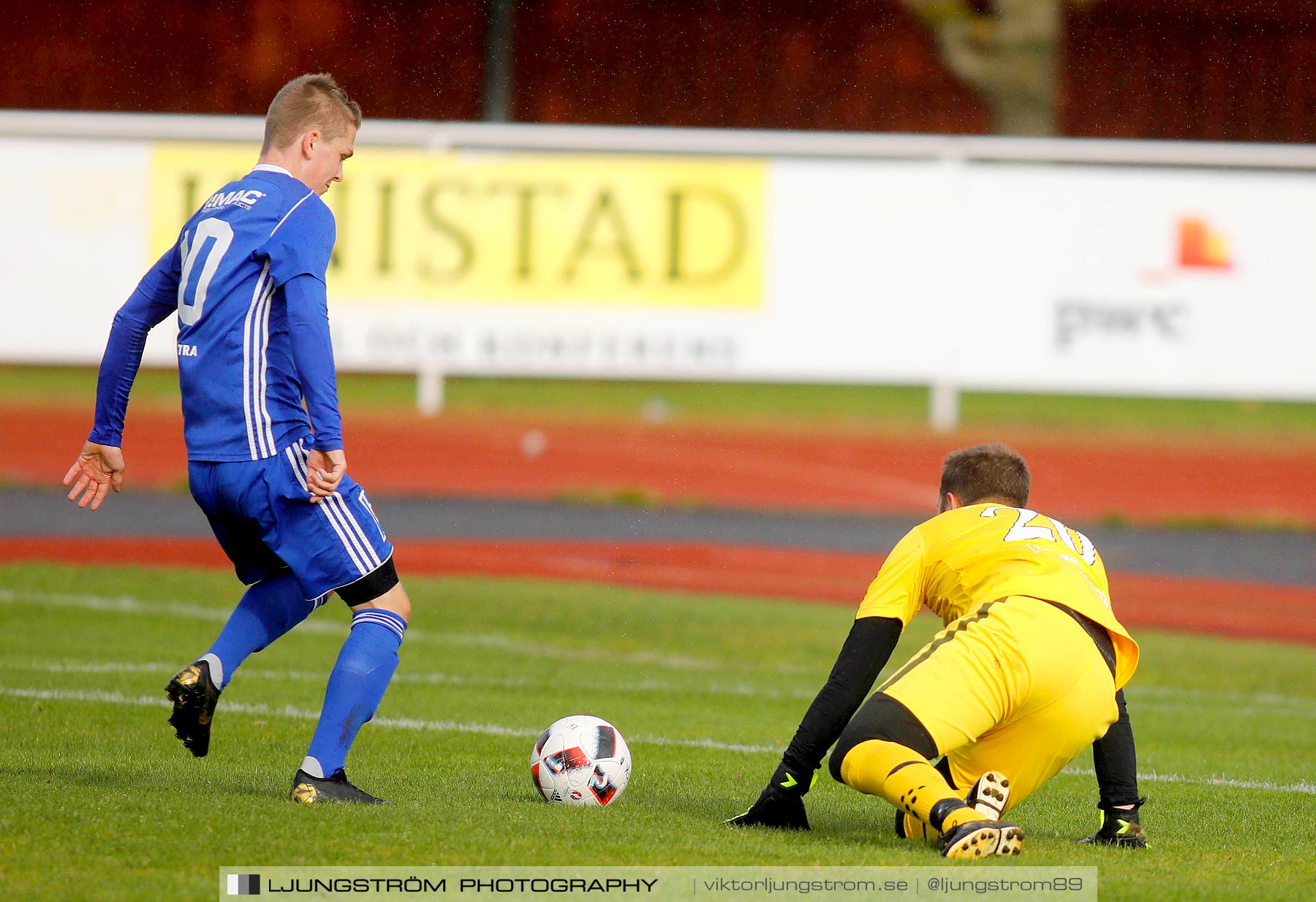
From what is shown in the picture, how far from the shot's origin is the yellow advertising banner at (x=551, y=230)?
1753cm

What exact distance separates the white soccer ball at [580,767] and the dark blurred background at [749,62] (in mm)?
20368

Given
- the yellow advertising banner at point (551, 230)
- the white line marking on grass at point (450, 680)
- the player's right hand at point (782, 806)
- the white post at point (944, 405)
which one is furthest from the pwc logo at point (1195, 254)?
the player's right hand at point (782, 806)

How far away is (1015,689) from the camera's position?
4.27m

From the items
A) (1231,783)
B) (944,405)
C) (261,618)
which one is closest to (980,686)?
(1231,783)

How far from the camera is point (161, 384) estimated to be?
75.9 ft

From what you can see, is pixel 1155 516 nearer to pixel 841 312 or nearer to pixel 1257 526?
pixel 1257 526

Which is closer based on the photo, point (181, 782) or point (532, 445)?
point (181, 782)

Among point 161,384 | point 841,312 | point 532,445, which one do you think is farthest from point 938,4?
point 161,384

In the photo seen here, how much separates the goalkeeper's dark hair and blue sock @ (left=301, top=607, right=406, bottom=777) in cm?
171

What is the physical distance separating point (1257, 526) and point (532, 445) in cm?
824

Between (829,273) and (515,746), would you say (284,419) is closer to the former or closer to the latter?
(515,746)

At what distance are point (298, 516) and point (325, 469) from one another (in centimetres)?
19

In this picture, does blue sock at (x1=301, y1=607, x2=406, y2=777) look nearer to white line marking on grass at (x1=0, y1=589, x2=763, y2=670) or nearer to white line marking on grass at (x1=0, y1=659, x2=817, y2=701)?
white line marking on grass at (x1=0, y1=659, x2=817, y2=701)

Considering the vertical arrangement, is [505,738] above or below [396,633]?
below
